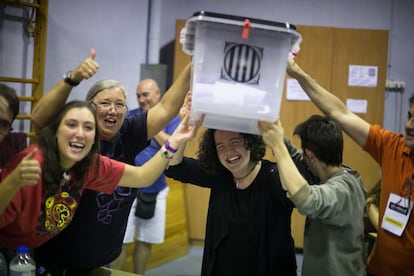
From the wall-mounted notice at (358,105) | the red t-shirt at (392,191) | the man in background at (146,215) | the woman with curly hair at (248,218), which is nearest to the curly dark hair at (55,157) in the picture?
the woman with curly hair at (248,218)

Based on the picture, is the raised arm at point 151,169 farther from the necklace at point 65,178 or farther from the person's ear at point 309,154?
the person's ear at point 309,154

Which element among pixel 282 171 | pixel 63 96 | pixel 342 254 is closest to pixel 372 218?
pixel 342 254

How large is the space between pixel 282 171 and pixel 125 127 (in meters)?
0.73

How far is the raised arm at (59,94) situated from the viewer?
1.38 meters

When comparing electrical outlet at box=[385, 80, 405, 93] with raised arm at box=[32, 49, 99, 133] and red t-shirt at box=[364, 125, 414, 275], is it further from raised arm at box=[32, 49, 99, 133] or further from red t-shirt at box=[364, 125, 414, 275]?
raised arm at box=[32, 49, 99, 133]

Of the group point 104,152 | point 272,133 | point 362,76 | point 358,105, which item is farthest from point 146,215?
point 362,76

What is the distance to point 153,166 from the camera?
1.56 meters

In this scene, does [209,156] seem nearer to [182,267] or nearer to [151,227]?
[151,227]

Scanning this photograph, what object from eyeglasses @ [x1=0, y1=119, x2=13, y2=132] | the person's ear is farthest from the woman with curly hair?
eyeglasses @ [x1=0, y1=119, x2=13, y2=132]

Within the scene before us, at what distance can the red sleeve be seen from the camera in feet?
4.87

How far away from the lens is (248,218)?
59.6 inches

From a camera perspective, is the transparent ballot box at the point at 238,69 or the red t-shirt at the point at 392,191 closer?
the transparent ballot box at the point at 238,69

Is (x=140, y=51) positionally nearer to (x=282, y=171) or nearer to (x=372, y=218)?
(x=372, y=218)

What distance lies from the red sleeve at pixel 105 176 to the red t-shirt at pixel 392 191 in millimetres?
1052
